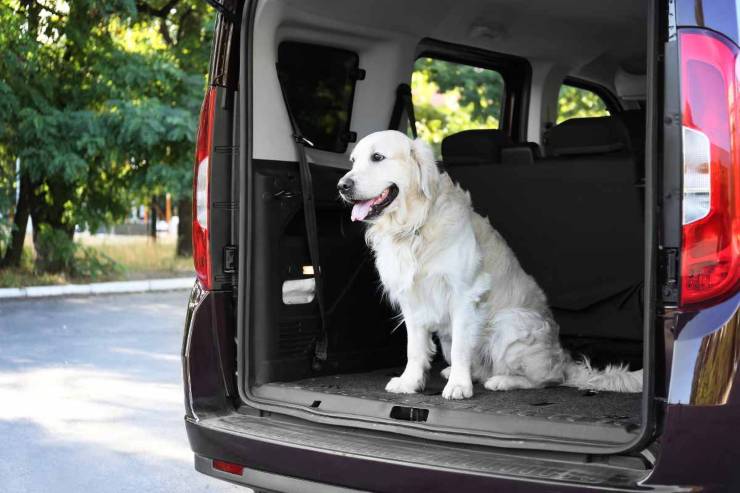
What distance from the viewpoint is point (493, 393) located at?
14.1 feet

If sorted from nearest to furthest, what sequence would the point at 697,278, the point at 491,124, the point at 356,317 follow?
1. the point at 697,278
2. the point at 356,317
3. the point at 491,124

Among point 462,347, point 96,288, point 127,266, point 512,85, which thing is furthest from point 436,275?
point 127,266

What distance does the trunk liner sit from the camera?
10.3ft

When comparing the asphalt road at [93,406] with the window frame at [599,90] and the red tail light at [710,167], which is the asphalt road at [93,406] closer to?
the red tail light at [710,167]

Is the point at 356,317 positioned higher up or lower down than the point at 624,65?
lower down

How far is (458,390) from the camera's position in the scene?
13.7 ft

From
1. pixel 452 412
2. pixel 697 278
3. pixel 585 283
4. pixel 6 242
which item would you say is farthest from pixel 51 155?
pixel 697 278

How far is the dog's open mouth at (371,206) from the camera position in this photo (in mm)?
4348

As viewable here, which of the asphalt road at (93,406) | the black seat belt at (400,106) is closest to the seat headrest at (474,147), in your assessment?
the black seat belt at (400,106)

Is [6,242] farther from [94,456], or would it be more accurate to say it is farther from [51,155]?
[94,456]

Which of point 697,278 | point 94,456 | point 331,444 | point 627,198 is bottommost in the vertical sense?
point 94,456

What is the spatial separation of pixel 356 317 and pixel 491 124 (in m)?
2.81

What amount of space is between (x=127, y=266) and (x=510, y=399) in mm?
13710

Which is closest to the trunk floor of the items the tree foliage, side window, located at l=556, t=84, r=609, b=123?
the tree foliage
